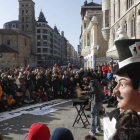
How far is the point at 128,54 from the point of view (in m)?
2.36

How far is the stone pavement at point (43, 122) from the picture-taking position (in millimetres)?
5839

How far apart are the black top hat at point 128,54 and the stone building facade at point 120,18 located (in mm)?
9952

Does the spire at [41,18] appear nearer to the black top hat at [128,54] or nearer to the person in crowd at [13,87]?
the person in crowd at [13,87]

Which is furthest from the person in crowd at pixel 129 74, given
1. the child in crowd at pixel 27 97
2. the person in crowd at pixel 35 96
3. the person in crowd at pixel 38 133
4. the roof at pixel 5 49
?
the roof at pixel 5 49

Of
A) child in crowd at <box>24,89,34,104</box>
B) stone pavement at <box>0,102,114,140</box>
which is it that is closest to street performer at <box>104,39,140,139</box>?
stone pavement at <box>0,102,114,140</box>

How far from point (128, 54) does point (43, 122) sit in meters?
5.50

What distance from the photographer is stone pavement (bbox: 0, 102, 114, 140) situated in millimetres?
5839

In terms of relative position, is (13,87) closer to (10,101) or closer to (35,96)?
(10,101)

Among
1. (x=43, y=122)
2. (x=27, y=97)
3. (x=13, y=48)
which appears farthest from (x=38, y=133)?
(x=13, y=48)

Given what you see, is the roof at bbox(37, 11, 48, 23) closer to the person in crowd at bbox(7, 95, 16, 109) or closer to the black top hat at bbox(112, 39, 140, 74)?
the person in crowd at bbox(7, 95, 16, 109)

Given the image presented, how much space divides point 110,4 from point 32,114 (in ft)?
63.1

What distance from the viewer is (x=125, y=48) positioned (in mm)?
2367

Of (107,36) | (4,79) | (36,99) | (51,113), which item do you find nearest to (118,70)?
(51,113)

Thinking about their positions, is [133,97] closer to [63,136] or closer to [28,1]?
[63,136]
